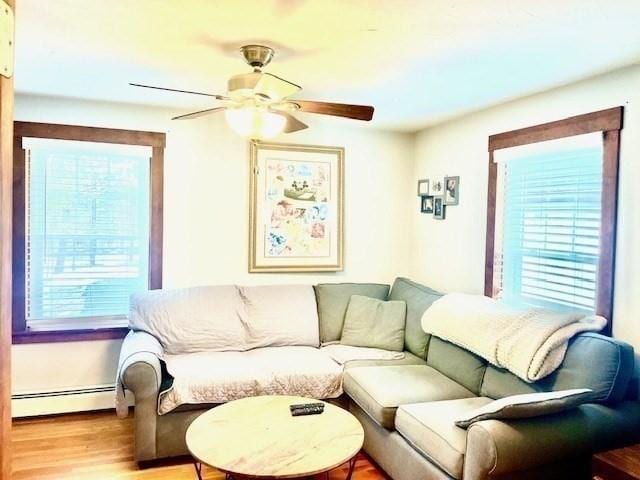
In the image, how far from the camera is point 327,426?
2350 millimetres

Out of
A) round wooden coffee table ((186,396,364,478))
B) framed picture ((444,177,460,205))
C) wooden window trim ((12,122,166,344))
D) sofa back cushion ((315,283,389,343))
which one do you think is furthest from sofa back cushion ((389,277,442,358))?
wooden window trim ((12,122,166,344))

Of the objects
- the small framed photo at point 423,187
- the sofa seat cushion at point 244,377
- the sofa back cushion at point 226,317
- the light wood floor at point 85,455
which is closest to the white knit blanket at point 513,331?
the sofa seat cushion at point 244,377

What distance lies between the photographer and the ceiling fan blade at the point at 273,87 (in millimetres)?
2246

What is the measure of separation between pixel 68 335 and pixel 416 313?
2.53 meters

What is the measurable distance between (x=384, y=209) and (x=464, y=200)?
831mm

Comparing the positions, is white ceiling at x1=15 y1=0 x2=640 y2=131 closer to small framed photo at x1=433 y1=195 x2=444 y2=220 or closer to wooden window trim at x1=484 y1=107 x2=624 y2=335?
wooden window trim at x1=484 y1=107 x2=624 y2=335

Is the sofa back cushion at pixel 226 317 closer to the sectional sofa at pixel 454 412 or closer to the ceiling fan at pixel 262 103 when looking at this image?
the sectional sofa at pixel 454 412

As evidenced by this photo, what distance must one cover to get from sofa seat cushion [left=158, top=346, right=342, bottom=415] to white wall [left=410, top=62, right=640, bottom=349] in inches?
52.9

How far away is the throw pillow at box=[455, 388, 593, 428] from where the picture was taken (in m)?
2.04

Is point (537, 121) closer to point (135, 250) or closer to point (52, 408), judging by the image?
point (135, 250)

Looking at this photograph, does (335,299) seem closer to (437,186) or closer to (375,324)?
(375,324)

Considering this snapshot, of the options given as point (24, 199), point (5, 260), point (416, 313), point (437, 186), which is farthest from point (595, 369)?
point (24, 199)

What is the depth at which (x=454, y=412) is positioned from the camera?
2436mm

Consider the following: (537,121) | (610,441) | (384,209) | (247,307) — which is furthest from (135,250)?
(610,441)
